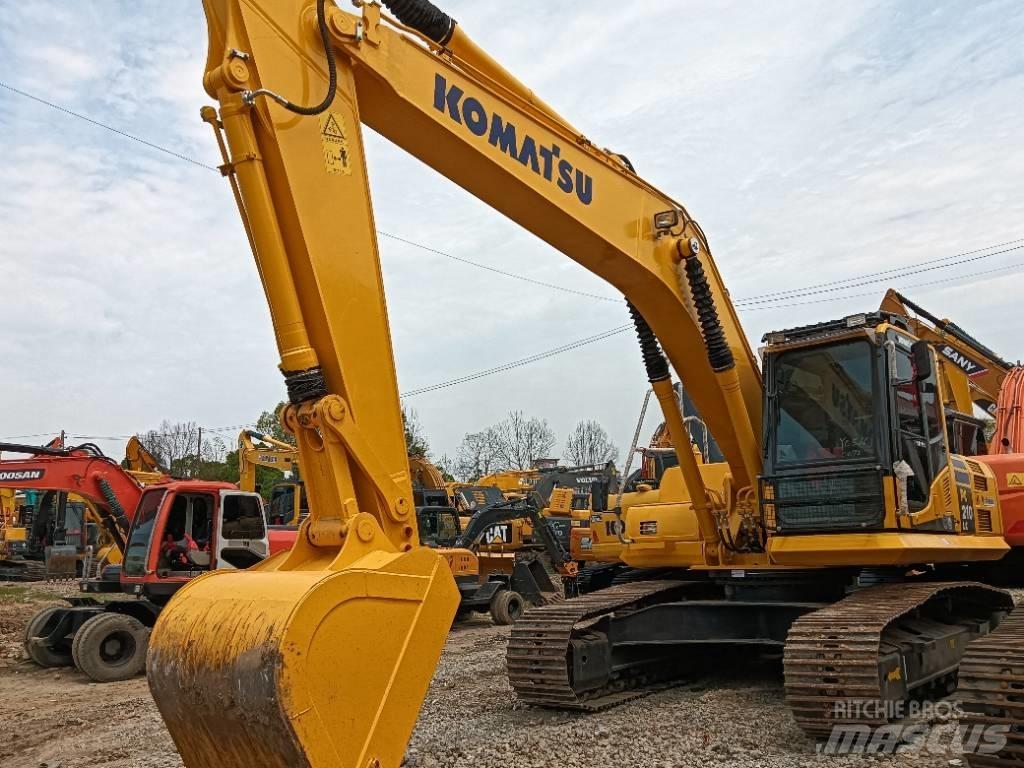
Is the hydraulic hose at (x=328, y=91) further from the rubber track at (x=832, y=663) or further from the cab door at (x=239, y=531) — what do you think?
the cab door at (x=239, y=531)

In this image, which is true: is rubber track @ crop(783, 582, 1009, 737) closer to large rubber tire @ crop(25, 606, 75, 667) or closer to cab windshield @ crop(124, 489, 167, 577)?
cab windshield @ crop(124, 489, 167, 577)

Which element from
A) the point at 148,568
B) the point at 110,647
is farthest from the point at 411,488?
the point at 148,568

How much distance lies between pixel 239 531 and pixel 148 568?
1.24m

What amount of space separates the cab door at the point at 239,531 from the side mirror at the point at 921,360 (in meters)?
8.27

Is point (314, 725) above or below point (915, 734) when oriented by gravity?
above

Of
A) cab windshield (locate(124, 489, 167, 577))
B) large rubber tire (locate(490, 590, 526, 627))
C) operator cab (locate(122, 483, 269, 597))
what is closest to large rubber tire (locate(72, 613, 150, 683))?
operator cab (locate(122, 483, 269, 597))

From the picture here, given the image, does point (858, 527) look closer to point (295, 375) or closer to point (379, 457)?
point (379, 457)

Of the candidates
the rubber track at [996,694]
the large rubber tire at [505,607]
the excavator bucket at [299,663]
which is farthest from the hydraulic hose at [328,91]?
the large rubber tire at [505,607]

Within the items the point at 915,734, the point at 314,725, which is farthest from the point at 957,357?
the point at 314,725

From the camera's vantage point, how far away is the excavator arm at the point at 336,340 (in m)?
3.65

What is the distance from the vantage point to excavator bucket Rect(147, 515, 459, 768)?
11.6ft

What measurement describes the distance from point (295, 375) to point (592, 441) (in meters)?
72.8

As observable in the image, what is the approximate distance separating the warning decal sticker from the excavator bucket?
1.85 meters

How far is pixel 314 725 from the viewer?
11.7 ft
